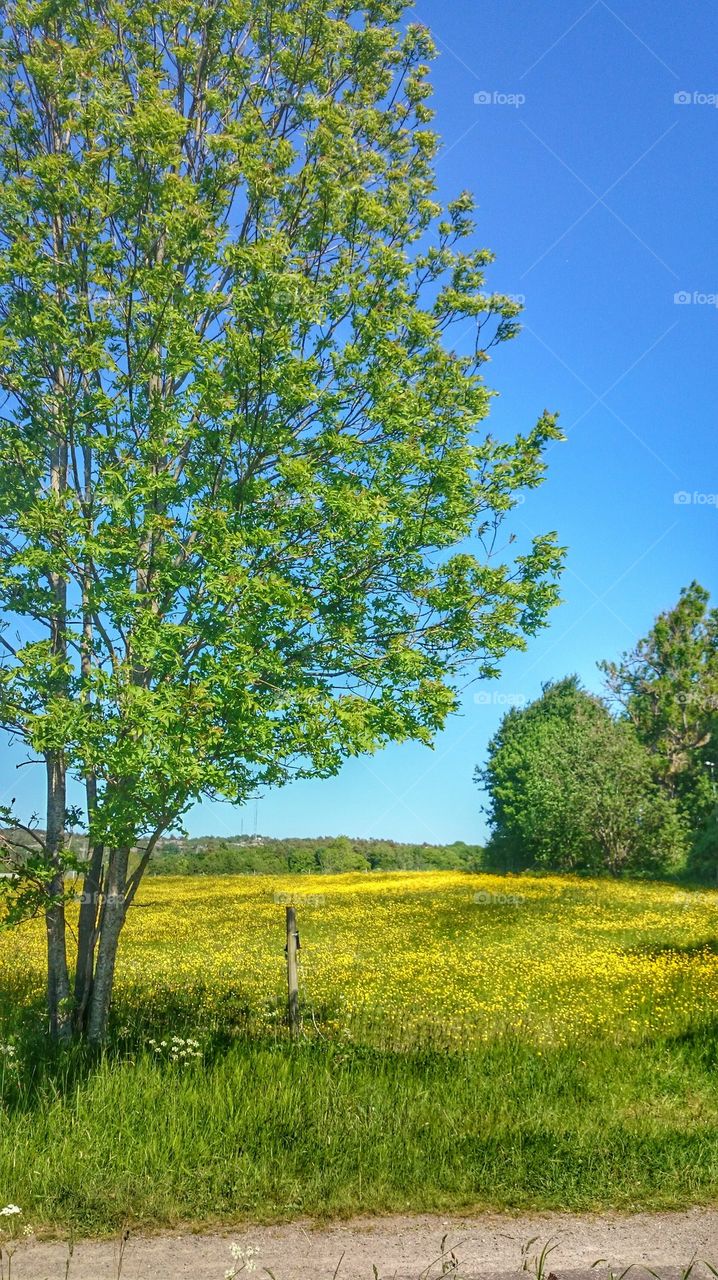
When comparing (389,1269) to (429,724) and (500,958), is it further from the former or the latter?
(500,958)

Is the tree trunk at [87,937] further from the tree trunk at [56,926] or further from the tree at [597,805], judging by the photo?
the tree at [597,805]

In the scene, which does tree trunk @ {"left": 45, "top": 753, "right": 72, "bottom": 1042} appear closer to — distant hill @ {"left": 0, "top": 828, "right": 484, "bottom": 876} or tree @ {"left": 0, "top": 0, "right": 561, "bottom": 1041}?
tree @ {"left": 0, "top": 0, "right": 561, "bottom": 1041}

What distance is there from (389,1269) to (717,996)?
1161 centimetres

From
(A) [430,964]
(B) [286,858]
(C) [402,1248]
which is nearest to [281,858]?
(B) [286,858]

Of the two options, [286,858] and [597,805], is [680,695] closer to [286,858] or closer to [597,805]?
[597,805]

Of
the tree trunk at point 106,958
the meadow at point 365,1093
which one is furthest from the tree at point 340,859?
the tree trunk at point 106,958

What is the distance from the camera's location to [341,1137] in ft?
29.0

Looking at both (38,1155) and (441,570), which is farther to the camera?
(441,570)

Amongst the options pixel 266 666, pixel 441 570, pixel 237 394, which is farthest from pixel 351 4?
pixel 266 666

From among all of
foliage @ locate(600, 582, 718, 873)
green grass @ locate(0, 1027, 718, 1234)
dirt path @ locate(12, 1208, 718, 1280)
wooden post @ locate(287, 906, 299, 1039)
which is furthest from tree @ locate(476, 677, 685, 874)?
dirt path @ locate(12, 1208, 718, 1280)

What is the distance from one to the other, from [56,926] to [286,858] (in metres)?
50.1

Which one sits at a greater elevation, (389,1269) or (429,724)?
(429,724)

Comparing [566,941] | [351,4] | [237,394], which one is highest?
[351,4]

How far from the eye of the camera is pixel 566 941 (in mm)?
23703
